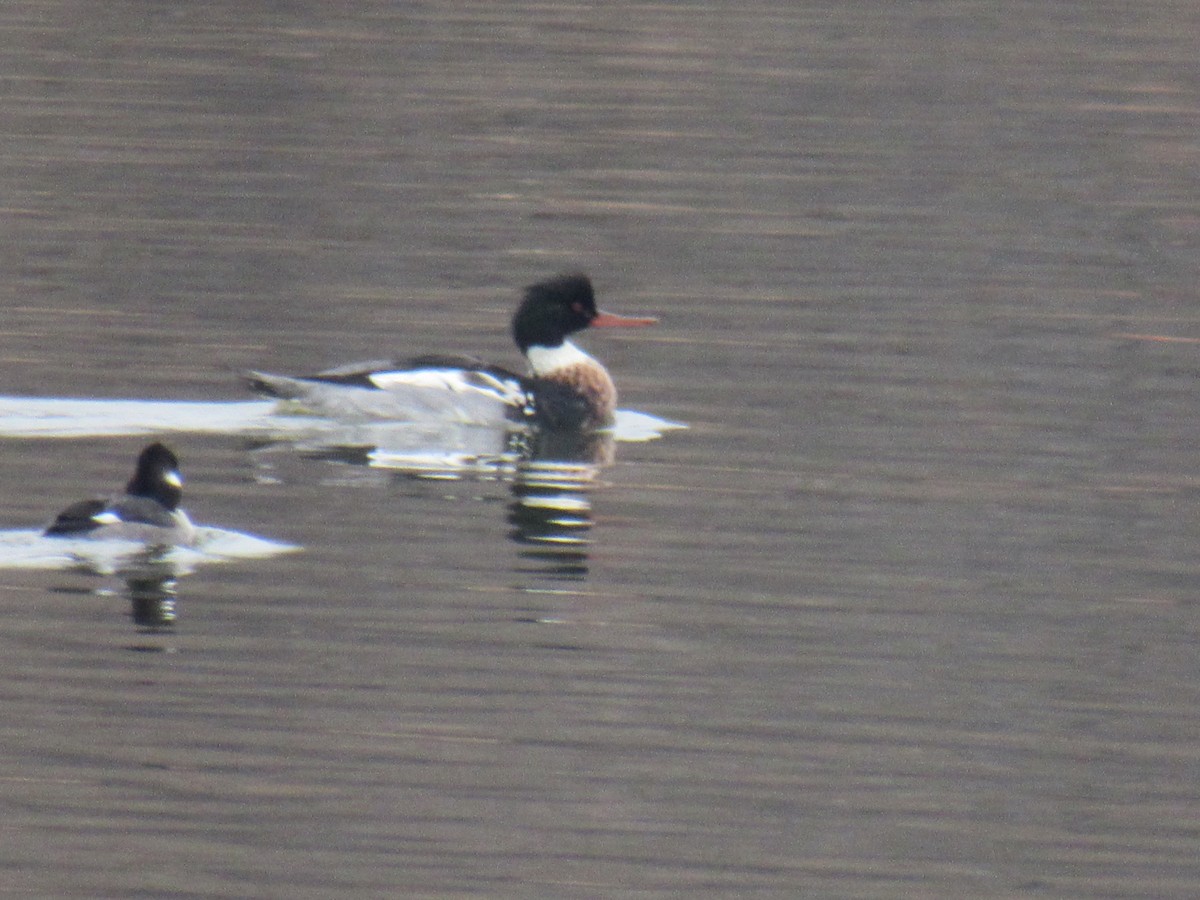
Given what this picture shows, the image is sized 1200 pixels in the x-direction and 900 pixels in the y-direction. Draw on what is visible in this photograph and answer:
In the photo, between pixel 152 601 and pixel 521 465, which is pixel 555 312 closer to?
pixel 521 465

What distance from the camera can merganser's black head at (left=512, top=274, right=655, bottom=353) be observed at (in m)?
15.0

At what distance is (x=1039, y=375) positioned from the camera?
14516mm

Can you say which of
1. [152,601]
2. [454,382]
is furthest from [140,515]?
[454,382]

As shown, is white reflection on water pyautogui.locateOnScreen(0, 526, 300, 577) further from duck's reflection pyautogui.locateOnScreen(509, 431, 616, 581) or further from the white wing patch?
the white wing patch

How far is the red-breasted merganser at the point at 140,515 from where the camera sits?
1021 cm

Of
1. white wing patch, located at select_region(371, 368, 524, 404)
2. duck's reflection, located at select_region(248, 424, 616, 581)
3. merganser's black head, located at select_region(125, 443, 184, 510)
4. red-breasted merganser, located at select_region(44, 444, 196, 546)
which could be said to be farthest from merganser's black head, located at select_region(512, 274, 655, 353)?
red-breasted merganser, located at select_region(44, 444, 196, 546)

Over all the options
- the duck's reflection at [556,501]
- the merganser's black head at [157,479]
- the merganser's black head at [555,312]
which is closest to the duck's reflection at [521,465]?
the duck's reflection at [556,501]

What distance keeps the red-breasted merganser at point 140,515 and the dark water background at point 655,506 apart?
1.08 ft

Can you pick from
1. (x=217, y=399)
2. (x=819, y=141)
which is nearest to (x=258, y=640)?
(x=217, y=399)

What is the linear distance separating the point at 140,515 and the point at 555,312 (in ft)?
16.7

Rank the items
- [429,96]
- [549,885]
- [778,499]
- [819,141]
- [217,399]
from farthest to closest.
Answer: [429,96], [819,141], [217,399], [778,499], [549,885]

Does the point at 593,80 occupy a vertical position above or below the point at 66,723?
above

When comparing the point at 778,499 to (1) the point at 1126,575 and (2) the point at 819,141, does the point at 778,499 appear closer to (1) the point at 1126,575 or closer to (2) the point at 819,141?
(1) the point at 1126,575

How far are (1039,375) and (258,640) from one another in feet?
21.4
